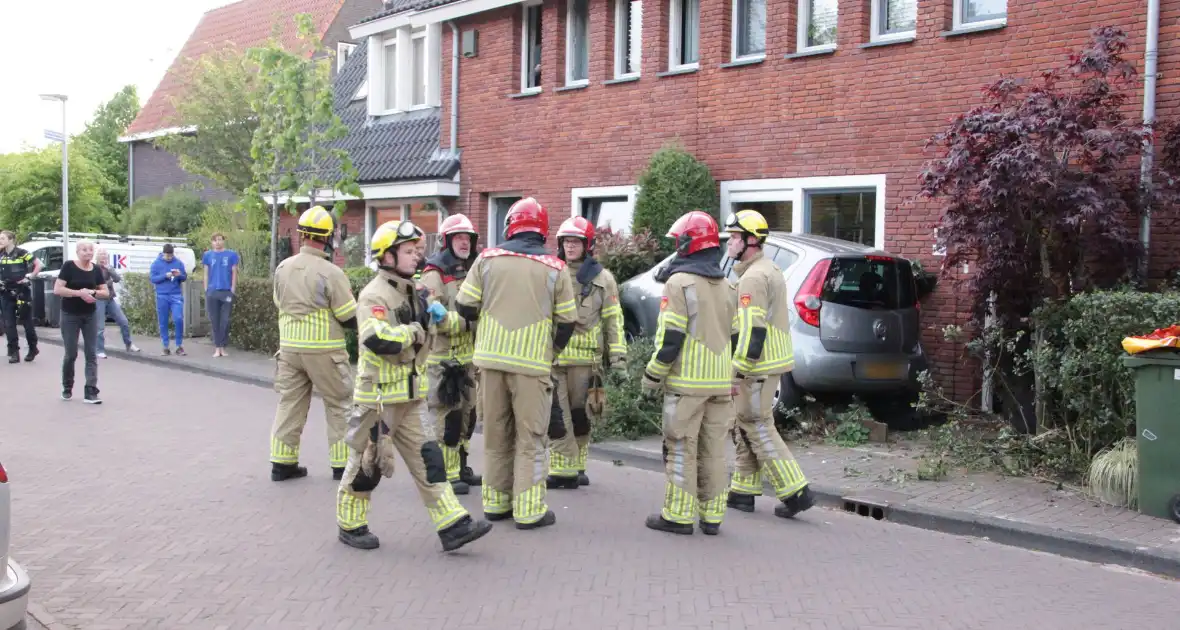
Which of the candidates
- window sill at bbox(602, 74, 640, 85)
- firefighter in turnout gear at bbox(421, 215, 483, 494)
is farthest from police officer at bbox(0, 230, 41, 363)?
firefighter in turnout gear at bbox(421, 215, 483, 494)

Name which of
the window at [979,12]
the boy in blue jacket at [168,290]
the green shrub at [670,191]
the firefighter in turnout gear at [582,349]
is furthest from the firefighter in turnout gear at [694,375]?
the boy in blue jacket at [168,290]

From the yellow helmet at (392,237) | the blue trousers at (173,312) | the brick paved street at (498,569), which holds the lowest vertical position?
the brick paved street at (498,569)

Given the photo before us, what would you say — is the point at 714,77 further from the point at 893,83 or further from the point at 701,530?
the point at 701,530

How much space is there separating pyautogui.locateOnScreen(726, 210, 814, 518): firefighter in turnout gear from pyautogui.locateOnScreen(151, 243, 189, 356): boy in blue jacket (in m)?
12.0

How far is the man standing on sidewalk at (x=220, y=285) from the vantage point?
16.9m

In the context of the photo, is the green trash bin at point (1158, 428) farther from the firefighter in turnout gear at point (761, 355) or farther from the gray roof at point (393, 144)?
the gray roof at point (393, 144)

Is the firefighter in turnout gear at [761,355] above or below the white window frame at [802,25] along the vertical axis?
below

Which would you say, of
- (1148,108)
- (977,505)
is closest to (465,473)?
(977,505)

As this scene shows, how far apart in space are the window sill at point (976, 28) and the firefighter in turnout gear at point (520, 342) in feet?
21.6

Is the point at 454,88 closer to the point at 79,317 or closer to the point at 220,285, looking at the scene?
the point at 220,285

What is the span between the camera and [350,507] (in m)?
6.45

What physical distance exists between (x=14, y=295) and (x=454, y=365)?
38.4 ft

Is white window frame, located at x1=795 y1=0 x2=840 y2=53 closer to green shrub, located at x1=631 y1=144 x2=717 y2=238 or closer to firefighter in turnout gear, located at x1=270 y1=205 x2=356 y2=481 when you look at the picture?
green shrub, located at x1=631 y1=144 x2=717 y2=238

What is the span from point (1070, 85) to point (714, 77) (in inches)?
187
